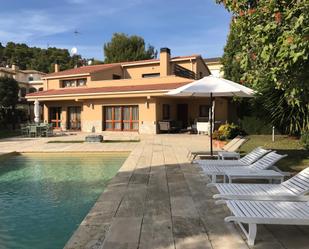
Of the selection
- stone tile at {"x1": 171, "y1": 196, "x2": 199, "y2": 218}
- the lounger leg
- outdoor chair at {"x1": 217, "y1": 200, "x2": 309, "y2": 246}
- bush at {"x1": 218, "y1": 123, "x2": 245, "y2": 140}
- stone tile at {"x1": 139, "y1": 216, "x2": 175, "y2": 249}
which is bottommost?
stone tile at {"x1": 139, "y1": 216, "x2": 175, "y2": 249}

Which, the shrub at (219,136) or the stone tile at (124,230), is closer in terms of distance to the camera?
the stone tile at (124,230)

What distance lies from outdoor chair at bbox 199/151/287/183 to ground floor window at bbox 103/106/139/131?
18.3 m

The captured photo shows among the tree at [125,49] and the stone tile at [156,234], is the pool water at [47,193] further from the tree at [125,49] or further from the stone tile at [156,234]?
the tree at [125,49]

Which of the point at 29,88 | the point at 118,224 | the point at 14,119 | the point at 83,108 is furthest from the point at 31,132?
the point at 29,88

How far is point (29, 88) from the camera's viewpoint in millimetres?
56938

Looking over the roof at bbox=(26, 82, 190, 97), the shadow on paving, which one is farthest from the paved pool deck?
the roof at bbox=(26, 82, 190, 97)

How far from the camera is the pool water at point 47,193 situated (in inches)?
234

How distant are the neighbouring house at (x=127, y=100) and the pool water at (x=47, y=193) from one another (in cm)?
1073

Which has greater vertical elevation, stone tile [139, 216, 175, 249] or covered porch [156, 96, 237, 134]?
covered porch [156, 96, 237, 134]

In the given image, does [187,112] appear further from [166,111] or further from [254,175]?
[254,175]

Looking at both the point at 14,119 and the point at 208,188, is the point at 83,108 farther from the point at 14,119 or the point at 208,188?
the point at 208,188

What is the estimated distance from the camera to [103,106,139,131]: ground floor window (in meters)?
26.2

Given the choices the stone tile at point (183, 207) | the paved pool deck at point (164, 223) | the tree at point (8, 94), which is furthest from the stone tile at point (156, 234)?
the tree at point (8, 94)

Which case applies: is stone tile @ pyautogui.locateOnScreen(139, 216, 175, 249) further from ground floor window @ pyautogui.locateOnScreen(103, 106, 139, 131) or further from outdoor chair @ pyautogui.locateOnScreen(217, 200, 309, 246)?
ground floor window @ pyautogui.locateOnScreen(103, 106, 139, 131)
